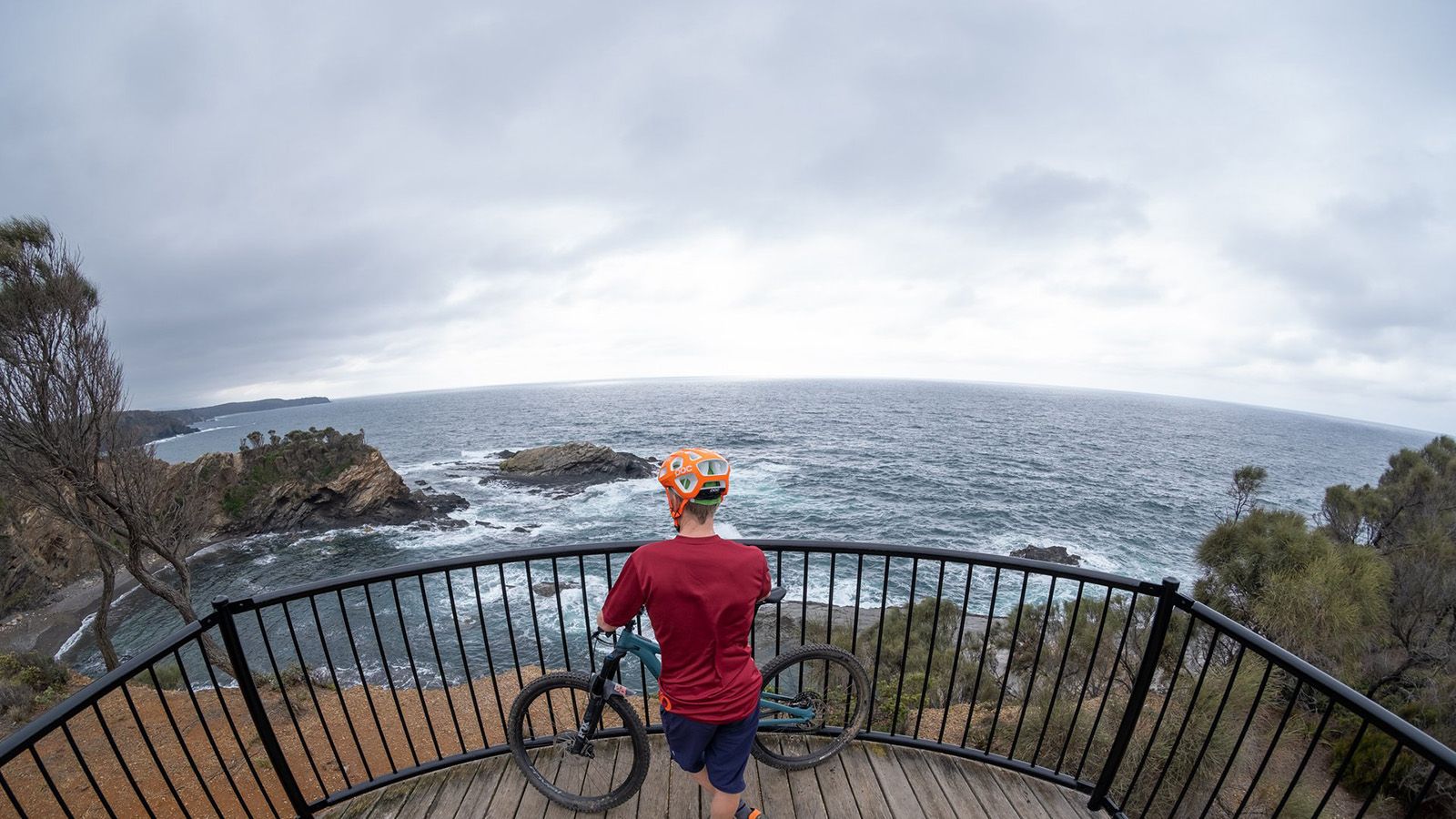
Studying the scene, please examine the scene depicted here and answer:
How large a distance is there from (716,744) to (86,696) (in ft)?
9.15

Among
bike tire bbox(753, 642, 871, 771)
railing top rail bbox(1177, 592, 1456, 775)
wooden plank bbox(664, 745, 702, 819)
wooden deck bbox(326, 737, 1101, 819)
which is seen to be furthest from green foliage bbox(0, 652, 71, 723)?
railing top rail bbox(1177, 592, 1456, 775)

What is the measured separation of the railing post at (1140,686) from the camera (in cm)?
294

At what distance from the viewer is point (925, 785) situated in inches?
138

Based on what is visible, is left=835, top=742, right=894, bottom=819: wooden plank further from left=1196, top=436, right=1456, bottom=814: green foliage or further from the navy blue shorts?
left=1196, top=436, right=1456, bottom=814: green foliage

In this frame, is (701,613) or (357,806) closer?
(701,613)

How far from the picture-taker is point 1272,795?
8477mm

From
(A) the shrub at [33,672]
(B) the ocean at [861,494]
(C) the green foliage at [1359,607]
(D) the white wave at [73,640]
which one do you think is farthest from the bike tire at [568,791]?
(D) the white wave at [73,640]

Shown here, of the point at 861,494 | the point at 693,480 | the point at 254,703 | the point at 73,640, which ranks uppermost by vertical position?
the point at 693,480

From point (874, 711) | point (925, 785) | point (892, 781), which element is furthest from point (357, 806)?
point (874, 711)

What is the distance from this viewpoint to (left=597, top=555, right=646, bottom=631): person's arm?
2570 mm

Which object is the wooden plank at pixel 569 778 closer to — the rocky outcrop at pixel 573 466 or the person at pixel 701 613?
the person at pixel 701 613

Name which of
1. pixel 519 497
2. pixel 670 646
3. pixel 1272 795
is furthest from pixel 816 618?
pixel 519 497

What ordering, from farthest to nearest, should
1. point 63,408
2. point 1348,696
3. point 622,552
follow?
point 63,408, point 622,552, point 1348,696

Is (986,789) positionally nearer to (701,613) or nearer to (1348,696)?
(1348,696)
